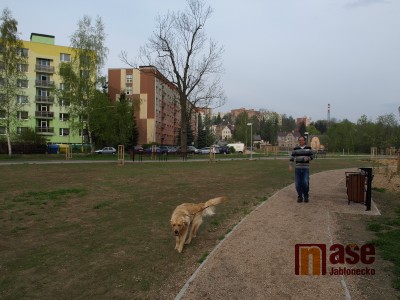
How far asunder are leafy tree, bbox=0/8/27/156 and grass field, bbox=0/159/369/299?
86.7 feet

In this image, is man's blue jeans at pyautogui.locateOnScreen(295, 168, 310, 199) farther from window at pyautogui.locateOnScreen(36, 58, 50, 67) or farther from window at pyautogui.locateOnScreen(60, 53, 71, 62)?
window at pyautogui.locateOnScreen(36, 58, 50, 67)

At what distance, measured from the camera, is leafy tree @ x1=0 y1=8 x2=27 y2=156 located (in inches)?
1380

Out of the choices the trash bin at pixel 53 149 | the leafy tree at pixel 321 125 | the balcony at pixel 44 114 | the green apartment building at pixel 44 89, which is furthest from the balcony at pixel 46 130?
the leafy tree at pixel 321 125

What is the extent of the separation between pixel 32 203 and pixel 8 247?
378 centimetres

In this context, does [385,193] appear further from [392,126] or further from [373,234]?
[392,126]

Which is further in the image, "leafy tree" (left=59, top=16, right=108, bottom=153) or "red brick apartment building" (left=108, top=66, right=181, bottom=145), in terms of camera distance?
"red brick apartment building" (left=108, top=66, right=181, bottom=145)

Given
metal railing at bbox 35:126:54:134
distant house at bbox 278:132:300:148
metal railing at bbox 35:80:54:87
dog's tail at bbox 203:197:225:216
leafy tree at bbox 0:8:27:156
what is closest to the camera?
dog's tail at bbox 203:197:225:216

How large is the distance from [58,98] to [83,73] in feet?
14.3

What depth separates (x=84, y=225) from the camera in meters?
7.67

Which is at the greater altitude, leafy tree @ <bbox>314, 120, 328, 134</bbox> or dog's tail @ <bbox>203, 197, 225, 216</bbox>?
leafy tree @ <bbox>314, 120, 328, 134</bbox>

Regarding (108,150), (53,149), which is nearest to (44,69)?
(53,149)

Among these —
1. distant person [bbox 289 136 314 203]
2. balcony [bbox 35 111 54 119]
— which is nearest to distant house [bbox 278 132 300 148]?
balcony [bbox 35 111 54 119]

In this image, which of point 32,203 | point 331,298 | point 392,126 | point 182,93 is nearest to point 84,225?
point 32,203

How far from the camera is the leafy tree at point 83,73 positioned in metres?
39.9
